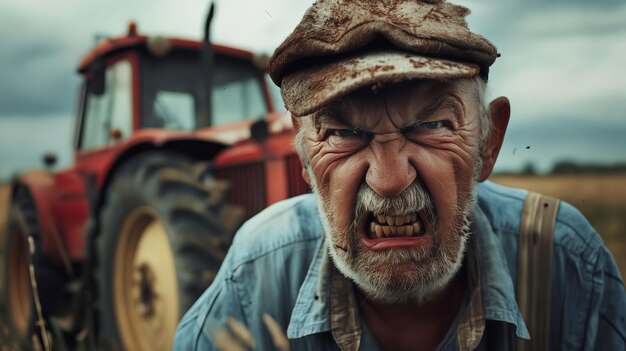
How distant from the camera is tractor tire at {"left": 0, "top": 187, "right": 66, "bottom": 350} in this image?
5164 mm

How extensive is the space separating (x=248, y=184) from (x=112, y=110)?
4.31 ft

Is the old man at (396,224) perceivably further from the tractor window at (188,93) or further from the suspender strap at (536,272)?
the tractor window at (188,93)

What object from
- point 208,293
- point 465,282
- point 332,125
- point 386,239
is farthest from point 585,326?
point 208,293

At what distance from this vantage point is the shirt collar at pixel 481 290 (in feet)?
6.42

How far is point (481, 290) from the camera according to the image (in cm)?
199

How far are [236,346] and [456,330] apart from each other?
2.13 ft

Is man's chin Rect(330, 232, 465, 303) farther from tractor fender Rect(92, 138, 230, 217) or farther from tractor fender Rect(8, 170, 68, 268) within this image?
tractor fender Rect(8, 170, 68, 268)

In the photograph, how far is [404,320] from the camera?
211cm

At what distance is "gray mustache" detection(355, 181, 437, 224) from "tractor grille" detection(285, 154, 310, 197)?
1.77 meters

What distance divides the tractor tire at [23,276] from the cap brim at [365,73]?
147 inches

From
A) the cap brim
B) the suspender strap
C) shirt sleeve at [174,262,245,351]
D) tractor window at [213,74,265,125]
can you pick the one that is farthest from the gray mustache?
tractor window at [213,74,265,125]

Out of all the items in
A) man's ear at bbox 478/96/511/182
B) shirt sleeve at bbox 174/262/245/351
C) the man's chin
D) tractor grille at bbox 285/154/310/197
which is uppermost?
man's ear at bbox 478/96/511/182

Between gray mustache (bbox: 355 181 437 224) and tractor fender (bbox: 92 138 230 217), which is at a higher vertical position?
tractor fender (bbox: 92 138 230 217)

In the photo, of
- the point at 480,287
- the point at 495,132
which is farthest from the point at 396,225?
the point at 495,132
